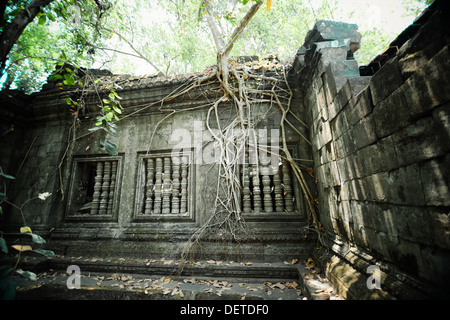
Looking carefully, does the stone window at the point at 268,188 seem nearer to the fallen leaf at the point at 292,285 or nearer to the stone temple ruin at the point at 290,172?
the stone temple ruin at the point at 290,172

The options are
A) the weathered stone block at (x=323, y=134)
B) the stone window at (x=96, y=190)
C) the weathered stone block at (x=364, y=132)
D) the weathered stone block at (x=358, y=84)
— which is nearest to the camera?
the weathered stone block at (x=364, y=132)

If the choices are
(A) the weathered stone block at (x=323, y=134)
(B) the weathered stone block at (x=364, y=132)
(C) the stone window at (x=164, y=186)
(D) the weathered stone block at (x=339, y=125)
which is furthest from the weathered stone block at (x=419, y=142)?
(C) the stone window at (x=164, y=186)

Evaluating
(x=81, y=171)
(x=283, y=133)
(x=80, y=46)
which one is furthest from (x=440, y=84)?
(x=80, y=46)

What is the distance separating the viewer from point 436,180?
47.5 inches

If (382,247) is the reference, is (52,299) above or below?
below

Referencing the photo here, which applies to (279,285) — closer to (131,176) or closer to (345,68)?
(345,68)

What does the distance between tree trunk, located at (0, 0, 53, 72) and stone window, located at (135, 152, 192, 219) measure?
229 cm

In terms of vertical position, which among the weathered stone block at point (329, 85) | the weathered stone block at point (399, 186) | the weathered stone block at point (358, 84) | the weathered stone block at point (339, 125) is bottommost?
Result: the weathered stone block at point (399, 186)

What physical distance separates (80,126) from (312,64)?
4.96 m

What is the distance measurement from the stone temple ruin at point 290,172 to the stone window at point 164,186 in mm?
23

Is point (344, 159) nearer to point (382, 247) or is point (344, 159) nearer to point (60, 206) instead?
point (382, 247)

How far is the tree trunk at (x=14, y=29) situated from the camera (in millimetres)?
2139

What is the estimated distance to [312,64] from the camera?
299cm

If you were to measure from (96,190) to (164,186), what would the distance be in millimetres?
1561
